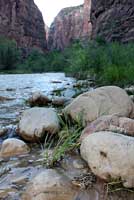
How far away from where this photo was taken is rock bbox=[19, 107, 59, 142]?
9.71 ft

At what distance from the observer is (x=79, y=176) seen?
210 cm

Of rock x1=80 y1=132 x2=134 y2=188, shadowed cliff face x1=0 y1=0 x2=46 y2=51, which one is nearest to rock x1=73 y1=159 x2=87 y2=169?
rock x1=80 y1=132 x2=134 y2=188

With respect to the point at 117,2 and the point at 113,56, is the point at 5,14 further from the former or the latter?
the point at 113,56

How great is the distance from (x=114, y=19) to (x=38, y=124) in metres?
26.3

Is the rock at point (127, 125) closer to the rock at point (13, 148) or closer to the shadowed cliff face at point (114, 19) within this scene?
the rock at point (13, 148)

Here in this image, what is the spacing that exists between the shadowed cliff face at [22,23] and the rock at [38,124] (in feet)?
211

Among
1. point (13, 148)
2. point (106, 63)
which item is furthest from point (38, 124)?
point (106, 63)

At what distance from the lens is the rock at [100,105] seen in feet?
10.5

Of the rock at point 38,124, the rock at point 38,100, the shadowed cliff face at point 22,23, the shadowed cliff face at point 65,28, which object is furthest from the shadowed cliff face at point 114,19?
the shadowed cliff face at point 65,28

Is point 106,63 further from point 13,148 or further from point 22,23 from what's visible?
point 22,23

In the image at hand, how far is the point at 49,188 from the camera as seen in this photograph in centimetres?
188

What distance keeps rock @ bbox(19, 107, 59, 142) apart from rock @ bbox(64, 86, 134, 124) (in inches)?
10.8

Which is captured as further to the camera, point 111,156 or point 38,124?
point 38,124

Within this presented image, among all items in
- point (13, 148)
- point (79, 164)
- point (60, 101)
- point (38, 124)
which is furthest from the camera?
point (60, 101)
